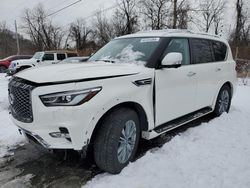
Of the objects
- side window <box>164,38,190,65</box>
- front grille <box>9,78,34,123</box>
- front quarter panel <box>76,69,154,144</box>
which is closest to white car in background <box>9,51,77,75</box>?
side window <box>164,38,190,65</box>

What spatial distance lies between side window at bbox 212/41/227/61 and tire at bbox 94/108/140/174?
2.89 metres

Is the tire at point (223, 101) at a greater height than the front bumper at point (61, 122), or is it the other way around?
the front bumper at point (61, 122)

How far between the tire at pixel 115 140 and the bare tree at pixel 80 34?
46.1m

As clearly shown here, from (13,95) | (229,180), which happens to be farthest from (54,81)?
(229,180)

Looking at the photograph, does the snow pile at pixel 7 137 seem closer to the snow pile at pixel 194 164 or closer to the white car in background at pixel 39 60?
the snow pile at pixel 194 164

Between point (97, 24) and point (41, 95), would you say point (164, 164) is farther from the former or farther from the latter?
point (97, 24)

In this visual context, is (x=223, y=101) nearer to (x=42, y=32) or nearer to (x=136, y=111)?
(x=136, y=111)

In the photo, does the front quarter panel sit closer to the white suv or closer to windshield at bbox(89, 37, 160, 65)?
the white suv

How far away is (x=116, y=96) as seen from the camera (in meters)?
3.03

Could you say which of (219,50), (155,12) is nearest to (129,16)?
(155,12)

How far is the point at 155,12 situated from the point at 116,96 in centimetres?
3184

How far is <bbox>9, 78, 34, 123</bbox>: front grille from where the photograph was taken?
2879mm

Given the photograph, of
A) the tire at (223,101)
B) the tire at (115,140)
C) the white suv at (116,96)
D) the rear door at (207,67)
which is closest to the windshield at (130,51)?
the white suv at (116,96)

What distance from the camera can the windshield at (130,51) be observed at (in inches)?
152
